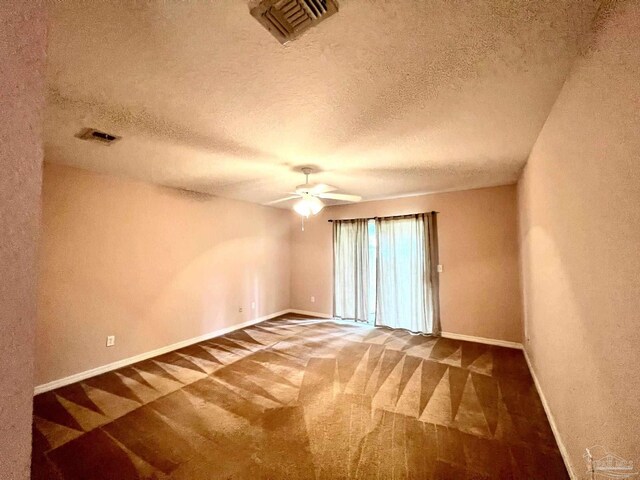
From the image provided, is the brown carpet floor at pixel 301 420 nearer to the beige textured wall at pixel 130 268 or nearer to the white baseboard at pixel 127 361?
the white baseboard at pixel 127 361

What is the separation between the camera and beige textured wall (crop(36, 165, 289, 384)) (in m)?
2.88

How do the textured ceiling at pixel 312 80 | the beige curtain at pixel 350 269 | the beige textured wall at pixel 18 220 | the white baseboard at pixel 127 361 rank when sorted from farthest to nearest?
1. the beige curtain at pixel 350 269
2. the white baseboard at pixel 127 361
3. the textured ceiling at pixel 312 80
4. the beige textured wall at pixel 18 220

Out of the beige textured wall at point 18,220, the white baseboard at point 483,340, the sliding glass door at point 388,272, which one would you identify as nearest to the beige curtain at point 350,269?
the sliding glass door at point 388,272

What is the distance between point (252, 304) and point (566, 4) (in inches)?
208

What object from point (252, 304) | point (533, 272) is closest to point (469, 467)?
point (533, 272)

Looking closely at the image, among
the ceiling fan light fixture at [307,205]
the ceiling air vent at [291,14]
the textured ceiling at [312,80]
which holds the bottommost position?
the ceiling fan light fixture at [307,205]

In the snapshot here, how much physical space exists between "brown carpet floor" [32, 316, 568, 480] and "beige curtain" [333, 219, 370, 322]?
A: 159 cm

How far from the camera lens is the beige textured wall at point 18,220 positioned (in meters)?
0.46

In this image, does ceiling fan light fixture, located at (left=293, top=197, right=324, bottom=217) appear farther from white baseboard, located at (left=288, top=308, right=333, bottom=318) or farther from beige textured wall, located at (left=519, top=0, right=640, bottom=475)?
white baseboard, located at (left=288, top=308, right=333, bottom=318)

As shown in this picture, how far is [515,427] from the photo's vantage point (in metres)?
2.19

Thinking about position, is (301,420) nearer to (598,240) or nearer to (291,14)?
(598,240)

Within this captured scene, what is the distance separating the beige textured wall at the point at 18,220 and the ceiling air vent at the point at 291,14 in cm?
80

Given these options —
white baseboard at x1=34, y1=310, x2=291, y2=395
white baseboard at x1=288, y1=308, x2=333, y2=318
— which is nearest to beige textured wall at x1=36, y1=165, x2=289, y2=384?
white baseboard at x1=34, y1=310, x2=291, y2=395

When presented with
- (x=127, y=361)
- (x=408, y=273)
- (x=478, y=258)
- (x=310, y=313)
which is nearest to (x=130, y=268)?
(x=127, y=361)
